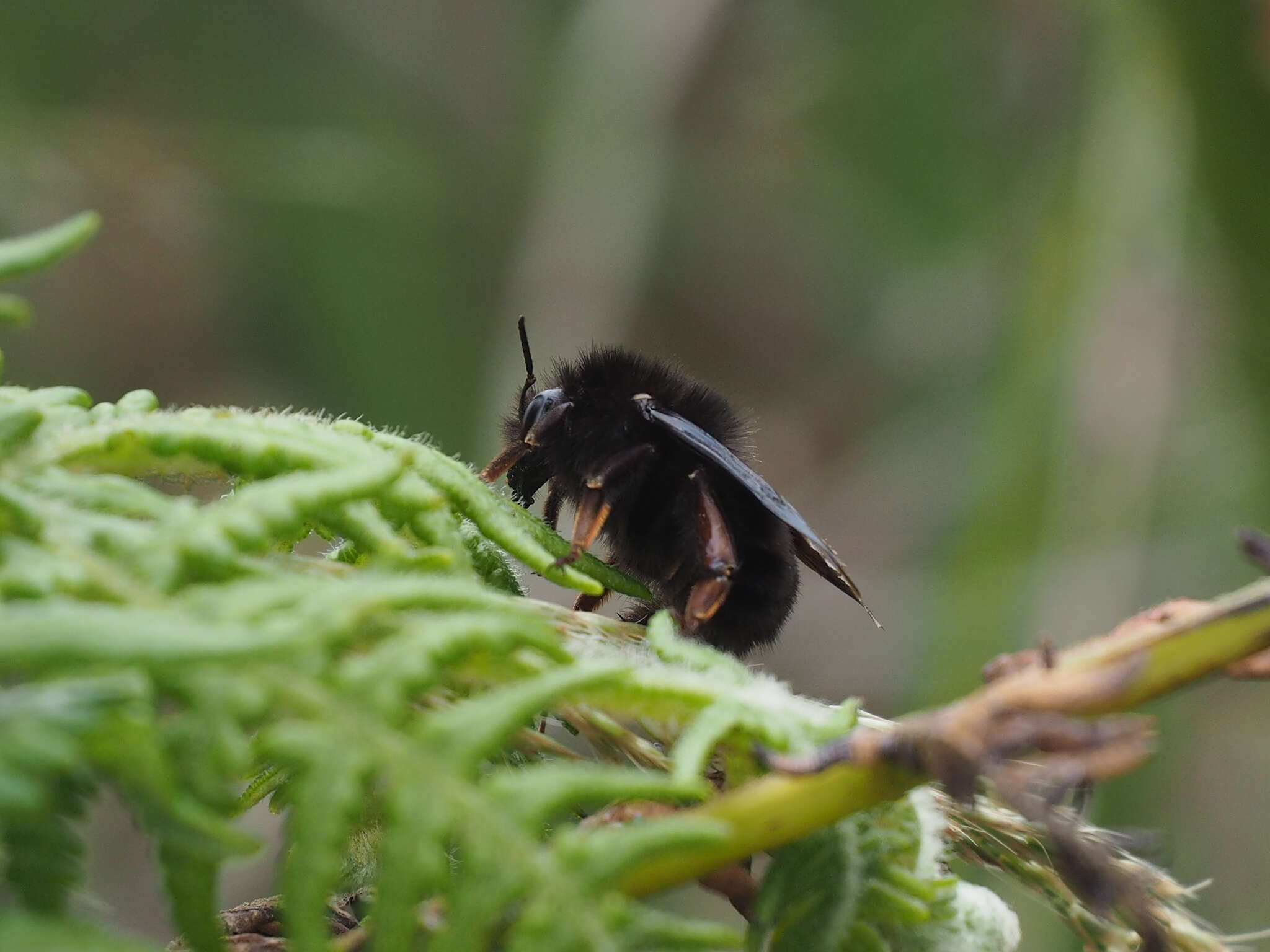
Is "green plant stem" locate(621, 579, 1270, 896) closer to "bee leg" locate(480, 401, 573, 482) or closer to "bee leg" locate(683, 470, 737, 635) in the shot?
"bee leg" locate(683, 470, 737, 635)

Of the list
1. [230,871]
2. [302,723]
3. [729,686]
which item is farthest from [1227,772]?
[302,723]

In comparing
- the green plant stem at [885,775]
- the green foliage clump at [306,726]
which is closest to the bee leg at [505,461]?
the green foliage clump at [306,726]

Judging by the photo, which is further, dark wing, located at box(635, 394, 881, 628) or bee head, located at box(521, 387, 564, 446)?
bee head, located at box(521, 387, 564, 446)

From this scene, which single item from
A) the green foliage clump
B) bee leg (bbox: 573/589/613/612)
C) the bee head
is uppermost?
the bee head

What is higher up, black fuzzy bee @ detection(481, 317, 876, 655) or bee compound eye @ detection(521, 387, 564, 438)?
bee compound eye @ detection(521, 387, 564, 438)

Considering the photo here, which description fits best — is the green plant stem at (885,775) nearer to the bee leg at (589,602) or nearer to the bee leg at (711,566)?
the bee leg at (711,566)

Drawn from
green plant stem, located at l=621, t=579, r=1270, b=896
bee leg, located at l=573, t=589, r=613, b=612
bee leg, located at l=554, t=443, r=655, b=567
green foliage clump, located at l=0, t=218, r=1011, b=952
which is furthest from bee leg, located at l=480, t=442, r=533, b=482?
green plant stem, located at l=621, t=579, r=1270, b=896

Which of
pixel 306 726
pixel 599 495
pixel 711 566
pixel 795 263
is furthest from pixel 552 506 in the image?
pixel 795 263
